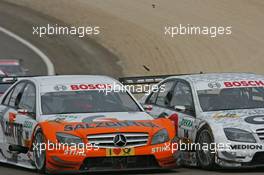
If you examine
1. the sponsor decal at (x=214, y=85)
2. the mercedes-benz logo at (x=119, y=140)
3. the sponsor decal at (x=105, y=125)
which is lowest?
the mercedes-benz logo at (x=119, y=140)

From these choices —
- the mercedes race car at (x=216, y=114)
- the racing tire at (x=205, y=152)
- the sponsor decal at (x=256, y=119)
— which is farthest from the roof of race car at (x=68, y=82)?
the sponsor decal at (x=256, y=119)

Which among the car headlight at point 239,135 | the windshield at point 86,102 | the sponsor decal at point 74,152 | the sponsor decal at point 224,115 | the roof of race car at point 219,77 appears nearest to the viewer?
the sponsor decal at point 74,152

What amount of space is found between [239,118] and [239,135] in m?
0.34

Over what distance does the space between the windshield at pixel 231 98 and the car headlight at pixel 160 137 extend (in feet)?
5.11

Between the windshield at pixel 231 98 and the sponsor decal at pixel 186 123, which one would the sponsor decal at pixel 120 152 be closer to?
the sponsor decal at pixel 186 123

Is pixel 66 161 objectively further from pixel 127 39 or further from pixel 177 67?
pixel 127 39

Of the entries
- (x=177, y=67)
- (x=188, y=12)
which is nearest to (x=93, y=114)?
(x=177, y=67)

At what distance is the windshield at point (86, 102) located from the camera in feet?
44.6

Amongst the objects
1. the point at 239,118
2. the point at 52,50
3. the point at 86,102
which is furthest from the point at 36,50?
the point at 239,118

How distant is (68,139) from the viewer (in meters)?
12.6

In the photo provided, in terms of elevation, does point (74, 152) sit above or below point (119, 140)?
below

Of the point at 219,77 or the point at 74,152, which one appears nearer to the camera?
the point at 74,152

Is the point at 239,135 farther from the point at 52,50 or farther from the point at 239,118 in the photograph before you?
the point at 52,50

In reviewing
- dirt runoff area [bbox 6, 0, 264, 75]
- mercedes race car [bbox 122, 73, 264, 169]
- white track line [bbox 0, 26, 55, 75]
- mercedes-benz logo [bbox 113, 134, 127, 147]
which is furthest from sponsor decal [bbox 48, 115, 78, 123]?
white track line [bbox 0, 26, 55, 75]
